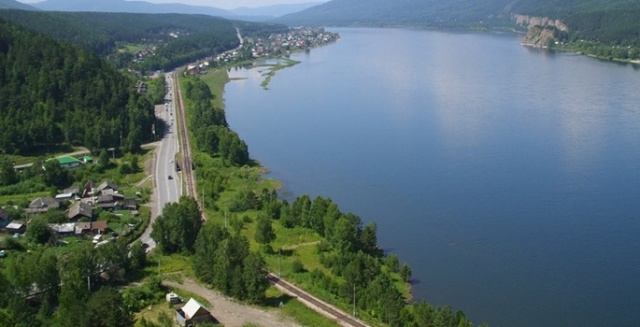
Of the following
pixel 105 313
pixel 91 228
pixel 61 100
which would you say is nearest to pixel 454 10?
pixel 61 100

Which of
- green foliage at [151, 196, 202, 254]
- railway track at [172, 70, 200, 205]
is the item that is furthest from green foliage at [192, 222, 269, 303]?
railway track at [172, 70, 200, 205]

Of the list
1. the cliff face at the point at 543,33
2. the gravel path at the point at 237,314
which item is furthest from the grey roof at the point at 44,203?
the cliff face at the point at 543,33

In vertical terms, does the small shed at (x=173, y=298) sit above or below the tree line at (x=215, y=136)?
above

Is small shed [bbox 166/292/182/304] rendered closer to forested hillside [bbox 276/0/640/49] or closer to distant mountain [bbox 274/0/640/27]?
forested hillside [bbox 276/0/640/49]

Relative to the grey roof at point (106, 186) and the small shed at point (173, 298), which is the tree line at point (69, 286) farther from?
the grey roof at point (106, 186)

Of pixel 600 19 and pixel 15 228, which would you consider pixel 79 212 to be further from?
pixel 600 19

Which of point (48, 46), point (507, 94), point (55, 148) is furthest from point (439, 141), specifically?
point (48, 46)

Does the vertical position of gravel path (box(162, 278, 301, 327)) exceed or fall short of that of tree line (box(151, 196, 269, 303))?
it falls short
